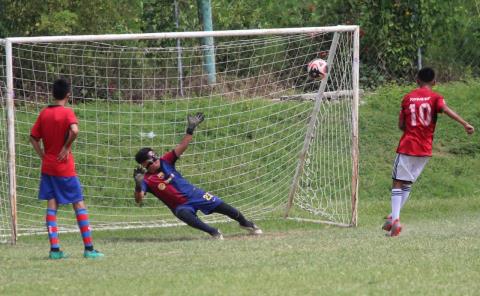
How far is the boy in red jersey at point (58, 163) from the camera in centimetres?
1098

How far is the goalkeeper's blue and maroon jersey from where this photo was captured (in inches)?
514

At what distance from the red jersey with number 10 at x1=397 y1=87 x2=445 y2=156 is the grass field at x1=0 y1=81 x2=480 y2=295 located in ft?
3.22

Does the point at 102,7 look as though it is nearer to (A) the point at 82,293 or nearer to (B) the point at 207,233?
(B) the point at 207,233

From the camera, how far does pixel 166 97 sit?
16.5m

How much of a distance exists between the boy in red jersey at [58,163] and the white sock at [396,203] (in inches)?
133

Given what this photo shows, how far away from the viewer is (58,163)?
1105 centimetres

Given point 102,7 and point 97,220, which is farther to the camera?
point 102,7

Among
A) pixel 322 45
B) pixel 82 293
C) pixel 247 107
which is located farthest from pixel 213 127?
pixel 82 293

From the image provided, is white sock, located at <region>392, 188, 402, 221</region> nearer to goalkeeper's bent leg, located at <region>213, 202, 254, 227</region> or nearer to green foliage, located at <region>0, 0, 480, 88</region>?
goalkeeper's bent leg, located at <region>213, 202, 254, 227</region>

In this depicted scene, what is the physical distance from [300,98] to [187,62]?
183cm

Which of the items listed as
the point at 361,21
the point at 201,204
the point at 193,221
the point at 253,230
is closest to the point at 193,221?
the point at 193,221

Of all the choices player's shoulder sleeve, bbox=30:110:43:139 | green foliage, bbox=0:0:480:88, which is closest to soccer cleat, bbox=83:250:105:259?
player's shoulder sleeve, bbox=30:110:43:139

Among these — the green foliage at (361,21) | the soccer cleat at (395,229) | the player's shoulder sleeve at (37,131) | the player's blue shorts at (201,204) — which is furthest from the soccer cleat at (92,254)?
the green foliage at (361,21)

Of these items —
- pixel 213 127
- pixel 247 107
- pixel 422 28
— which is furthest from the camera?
pixel 422 28
